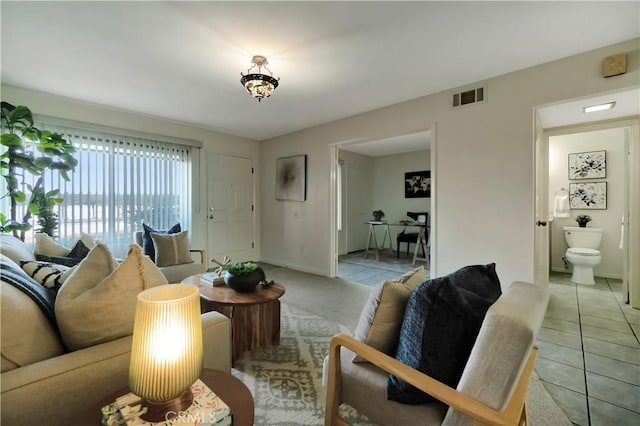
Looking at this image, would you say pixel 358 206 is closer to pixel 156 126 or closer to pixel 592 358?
pixel 156 126

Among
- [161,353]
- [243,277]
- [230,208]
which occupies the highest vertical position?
[230,208]

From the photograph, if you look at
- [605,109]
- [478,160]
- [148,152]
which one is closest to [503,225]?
[478,160]

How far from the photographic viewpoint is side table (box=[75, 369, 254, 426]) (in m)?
0.80

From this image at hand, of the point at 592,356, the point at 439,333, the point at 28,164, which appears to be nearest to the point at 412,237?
the point at 592,356

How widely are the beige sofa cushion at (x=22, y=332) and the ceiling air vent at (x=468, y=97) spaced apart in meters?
3.56

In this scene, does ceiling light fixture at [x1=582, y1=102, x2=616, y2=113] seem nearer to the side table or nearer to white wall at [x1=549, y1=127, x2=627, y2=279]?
white wall at [x1=549, y1=127, x2=627, y2=279]

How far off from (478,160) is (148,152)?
4.36m

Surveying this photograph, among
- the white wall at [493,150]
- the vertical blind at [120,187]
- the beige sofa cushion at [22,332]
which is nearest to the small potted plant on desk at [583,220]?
the white wall at [493,150]

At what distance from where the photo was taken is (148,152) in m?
4.02

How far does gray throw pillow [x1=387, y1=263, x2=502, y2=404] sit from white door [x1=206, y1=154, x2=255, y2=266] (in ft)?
14.1

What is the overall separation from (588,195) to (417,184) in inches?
111

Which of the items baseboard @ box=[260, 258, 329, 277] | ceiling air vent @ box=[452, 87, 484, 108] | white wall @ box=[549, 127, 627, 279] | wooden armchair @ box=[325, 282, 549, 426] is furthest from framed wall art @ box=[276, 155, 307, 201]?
white wall @ box=[549, 127, 627, 279]

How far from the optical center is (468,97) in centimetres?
291

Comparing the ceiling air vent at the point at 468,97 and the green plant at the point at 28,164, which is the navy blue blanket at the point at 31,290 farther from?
the ceiling air vent at the point at 468,97
